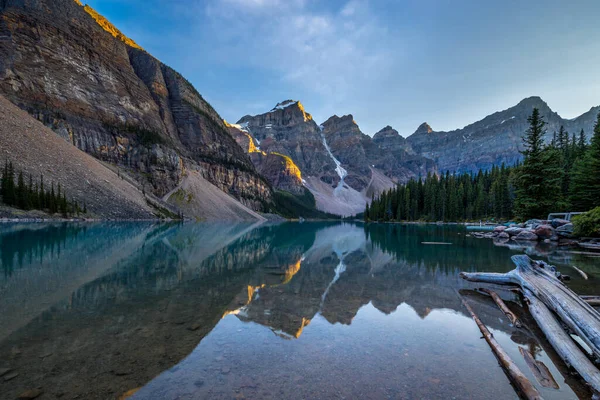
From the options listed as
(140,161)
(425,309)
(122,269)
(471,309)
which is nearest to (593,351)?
(471,309)

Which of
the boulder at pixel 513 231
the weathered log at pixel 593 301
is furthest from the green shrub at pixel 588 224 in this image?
the weathered log at pixel 593 301

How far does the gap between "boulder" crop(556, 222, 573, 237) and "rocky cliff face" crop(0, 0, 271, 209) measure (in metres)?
104

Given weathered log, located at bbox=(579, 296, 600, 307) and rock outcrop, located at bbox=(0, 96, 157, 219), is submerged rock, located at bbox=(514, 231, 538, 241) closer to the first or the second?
weathered log, located at bbox=(579, 296, 600, 307)

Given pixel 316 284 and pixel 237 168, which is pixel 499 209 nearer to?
pixel 316 284

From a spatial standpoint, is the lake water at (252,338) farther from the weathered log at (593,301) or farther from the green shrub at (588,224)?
the green shrub at (588,224)

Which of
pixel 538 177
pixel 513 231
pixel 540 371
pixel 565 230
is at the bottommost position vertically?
pixel 540 371

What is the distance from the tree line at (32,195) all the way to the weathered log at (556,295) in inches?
2673

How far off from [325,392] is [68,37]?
144582mm

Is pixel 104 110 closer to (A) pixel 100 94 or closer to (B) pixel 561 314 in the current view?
(A) pixel 100 94

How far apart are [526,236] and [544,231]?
1519 mm

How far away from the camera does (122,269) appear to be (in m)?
13.8

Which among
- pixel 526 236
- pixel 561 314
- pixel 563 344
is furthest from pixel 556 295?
pixel 526 236

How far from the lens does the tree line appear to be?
49125mm

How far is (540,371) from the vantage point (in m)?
4.95
